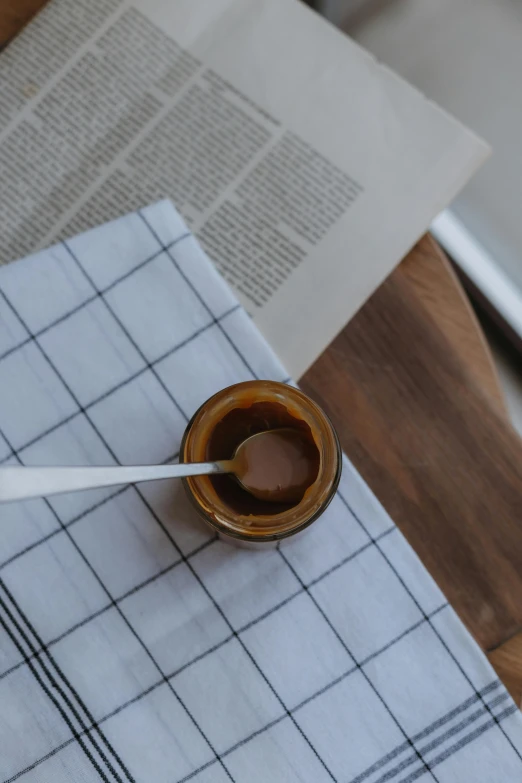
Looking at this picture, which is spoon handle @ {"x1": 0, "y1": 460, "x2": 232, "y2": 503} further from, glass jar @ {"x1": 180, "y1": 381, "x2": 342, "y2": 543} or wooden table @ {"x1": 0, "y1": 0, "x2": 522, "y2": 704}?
wooden table @ {"x1": 0, "y1": 0, "x2": 522, "y2": 704}

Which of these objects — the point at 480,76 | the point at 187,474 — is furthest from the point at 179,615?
the point at 480,76

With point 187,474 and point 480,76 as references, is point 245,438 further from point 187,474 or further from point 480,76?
point 480,76

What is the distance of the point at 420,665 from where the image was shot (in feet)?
1.32

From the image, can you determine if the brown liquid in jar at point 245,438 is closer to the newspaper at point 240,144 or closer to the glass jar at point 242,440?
the glass jar at point 242,440

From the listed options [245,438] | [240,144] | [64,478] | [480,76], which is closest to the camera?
[64,478]

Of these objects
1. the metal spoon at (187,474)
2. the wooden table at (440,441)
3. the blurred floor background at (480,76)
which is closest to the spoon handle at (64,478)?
the metal spoon at (187,474)

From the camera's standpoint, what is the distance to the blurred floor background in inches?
28.8

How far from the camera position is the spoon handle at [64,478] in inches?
9.9

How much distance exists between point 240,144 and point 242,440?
0.93ft

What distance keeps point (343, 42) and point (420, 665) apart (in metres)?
0.47

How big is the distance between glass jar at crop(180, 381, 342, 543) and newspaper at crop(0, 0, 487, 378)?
13cm

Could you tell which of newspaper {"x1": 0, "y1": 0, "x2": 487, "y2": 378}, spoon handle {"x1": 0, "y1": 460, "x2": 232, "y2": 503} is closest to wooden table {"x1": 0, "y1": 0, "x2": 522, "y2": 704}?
newspaper {"x1": 0, "y1": 0, "x2": 487, "y2": 378}

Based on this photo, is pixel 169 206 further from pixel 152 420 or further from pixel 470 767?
pixel 470 767

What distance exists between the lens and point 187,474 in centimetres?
34
